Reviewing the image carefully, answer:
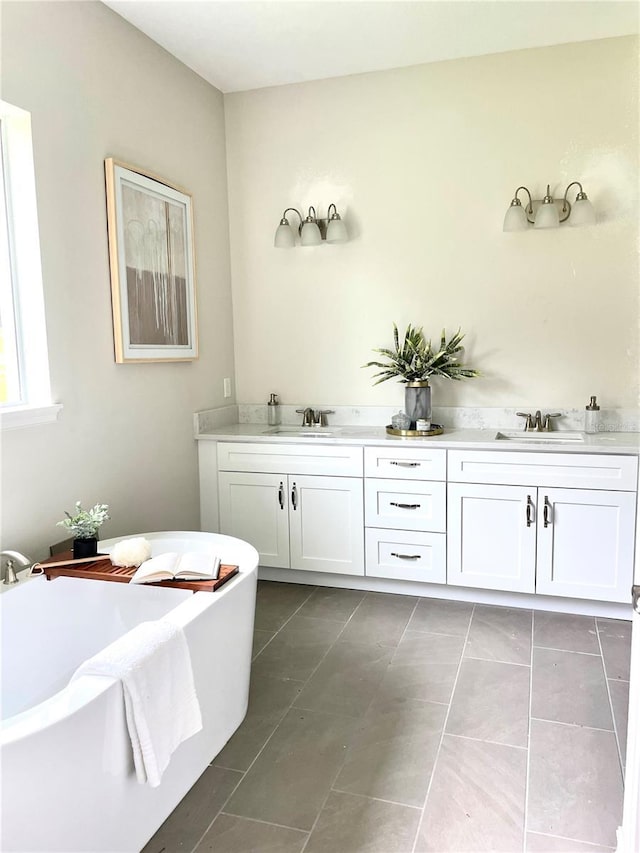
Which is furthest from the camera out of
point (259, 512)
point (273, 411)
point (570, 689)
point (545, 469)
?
point (273, 411)

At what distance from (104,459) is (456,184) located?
229cm

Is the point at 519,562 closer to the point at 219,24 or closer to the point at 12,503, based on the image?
the point at 12,503

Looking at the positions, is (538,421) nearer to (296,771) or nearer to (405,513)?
(405,513)

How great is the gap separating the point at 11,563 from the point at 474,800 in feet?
5.38

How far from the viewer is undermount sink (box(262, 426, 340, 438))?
11.3 ft

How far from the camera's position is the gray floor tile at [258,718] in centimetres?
198

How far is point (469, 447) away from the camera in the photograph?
116 inches

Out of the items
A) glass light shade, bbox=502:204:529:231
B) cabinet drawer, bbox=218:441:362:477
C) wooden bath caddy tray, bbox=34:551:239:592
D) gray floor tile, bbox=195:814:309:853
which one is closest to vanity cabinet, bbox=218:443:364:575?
cabinet drawer, bbox=218:441:362:477

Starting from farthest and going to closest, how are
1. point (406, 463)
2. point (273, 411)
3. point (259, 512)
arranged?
point (273, 411), point (259, 512), point (406, 463)

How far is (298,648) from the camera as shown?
8.73ft

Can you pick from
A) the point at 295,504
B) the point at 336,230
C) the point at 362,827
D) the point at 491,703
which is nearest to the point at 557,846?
the point at 362,827

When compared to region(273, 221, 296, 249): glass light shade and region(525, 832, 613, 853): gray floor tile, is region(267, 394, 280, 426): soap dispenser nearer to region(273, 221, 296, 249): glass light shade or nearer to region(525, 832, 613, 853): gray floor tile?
region(273, 221, 296, 249): glass light shade

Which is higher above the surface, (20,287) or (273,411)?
(20,287)

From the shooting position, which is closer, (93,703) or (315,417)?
(93,703)
